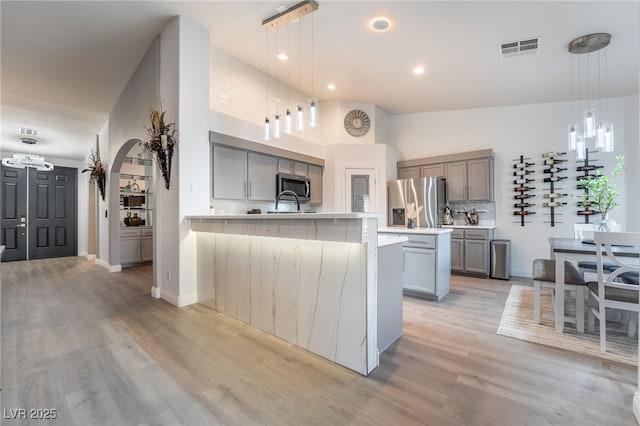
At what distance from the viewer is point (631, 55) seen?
141 inches

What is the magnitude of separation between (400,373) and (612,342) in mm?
1970

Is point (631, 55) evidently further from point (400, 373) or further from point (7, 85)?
point (7, 85)

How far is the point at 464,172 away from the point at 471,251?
5.07 ft

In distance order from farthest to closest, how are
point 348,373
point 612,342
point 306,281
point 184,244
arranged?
point 184,244
point 612,342
point 306,281
point 348,373

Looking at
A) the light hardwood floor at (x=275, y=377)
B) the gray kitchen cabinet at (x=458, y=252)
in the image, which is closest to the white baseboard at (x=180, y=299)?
the light hardwood floor at (x=275, y=377)

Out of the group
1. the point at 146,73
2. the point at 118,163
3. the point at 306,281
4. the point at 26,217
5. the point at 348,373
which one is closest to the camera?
the point at 348,373

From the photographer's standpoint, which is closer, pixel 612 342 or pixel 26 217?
pixel 612 342

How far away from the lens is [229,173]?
407cm

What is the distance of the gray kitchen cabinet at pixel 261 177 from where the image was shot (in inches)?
175

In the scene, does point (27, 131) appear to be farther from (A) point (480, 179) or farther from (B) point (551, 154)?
(B) point (551, 154)

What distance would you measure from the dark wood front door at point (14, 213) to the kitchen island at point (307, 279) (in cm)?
764

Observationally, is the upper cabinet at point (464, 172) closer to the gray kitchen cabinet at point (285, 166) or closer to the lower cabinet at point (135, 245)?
the gray kitchen cabinet at point (285, 166)

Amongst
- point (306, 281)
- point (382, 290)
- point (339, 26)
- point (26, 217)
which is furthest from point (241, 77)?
point (26, 217)

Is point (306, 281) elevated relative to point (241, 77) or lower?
lower
